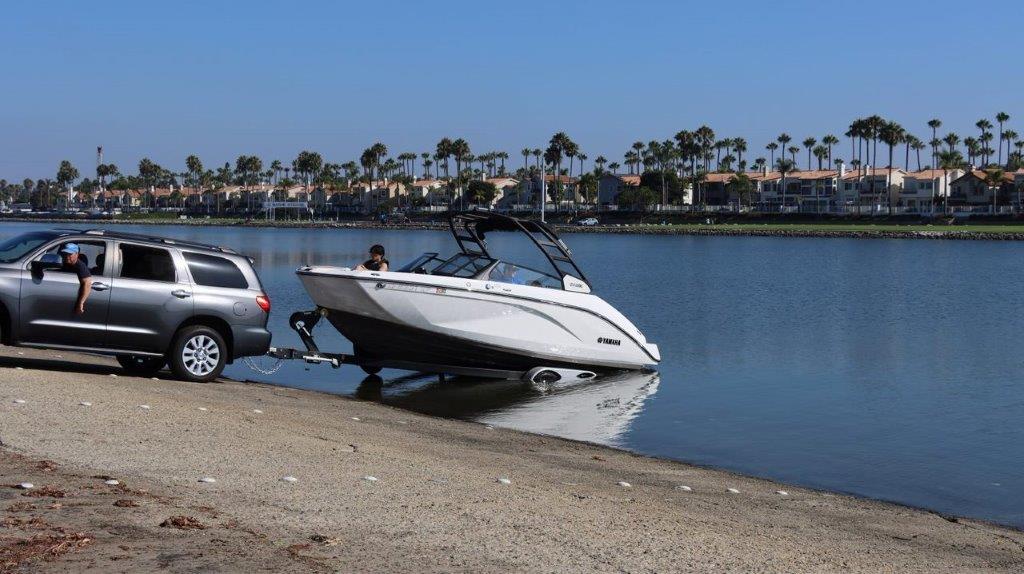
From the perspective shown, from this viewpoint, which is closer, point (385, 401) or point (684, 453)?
point (684, 453)

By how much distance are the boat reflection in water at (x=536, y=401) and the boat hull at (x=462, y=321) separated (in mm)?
559

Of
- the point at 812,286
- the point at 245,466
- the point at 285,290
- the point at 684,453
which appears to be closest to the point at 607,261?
the point at 812,286

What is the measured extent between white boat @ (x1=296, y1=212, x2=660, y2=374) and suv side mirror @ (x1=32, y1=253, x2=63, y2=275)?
523cm

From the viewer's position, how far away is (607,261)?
89.6 metres

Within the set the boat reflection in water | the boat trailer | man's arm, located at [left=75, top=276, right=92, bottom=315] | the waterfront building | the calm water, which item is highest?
the waterfront building

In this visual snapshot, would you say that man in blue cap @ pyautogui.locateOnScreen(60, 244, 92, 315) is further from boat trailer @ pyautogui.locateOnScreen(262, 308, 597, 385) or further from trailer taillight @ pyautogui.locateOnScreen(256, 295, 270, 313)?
boat trailer @ pyautogui.locateOnScreen(262, 308, 597, 385)

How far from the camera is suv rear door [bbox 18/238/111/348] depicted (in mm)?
15109

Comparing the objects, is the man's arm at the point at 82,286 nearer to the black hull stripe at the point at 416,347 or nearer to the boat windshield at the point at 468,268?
the black hull stripe at the point at 416,347

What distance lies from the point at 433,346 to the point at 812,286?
142 feet

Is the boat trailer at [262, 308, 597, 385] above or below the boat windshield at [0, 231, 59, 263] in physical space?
below

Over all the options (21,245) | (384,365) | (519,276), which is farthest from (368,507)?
(519,276)

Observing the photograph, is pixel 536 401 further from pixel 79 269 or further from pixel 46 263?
pixel 46 263

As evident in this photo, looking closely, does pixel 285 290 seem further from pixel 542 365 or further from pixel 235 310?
pixel 235 310

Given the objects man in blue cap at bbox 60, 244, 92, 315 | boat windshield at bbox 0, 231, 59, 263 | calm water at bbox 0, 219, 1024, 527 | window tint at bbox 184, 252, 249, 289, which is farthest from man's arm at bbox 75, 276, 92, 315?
calm water at bbox 0, 219, 1024, 527
